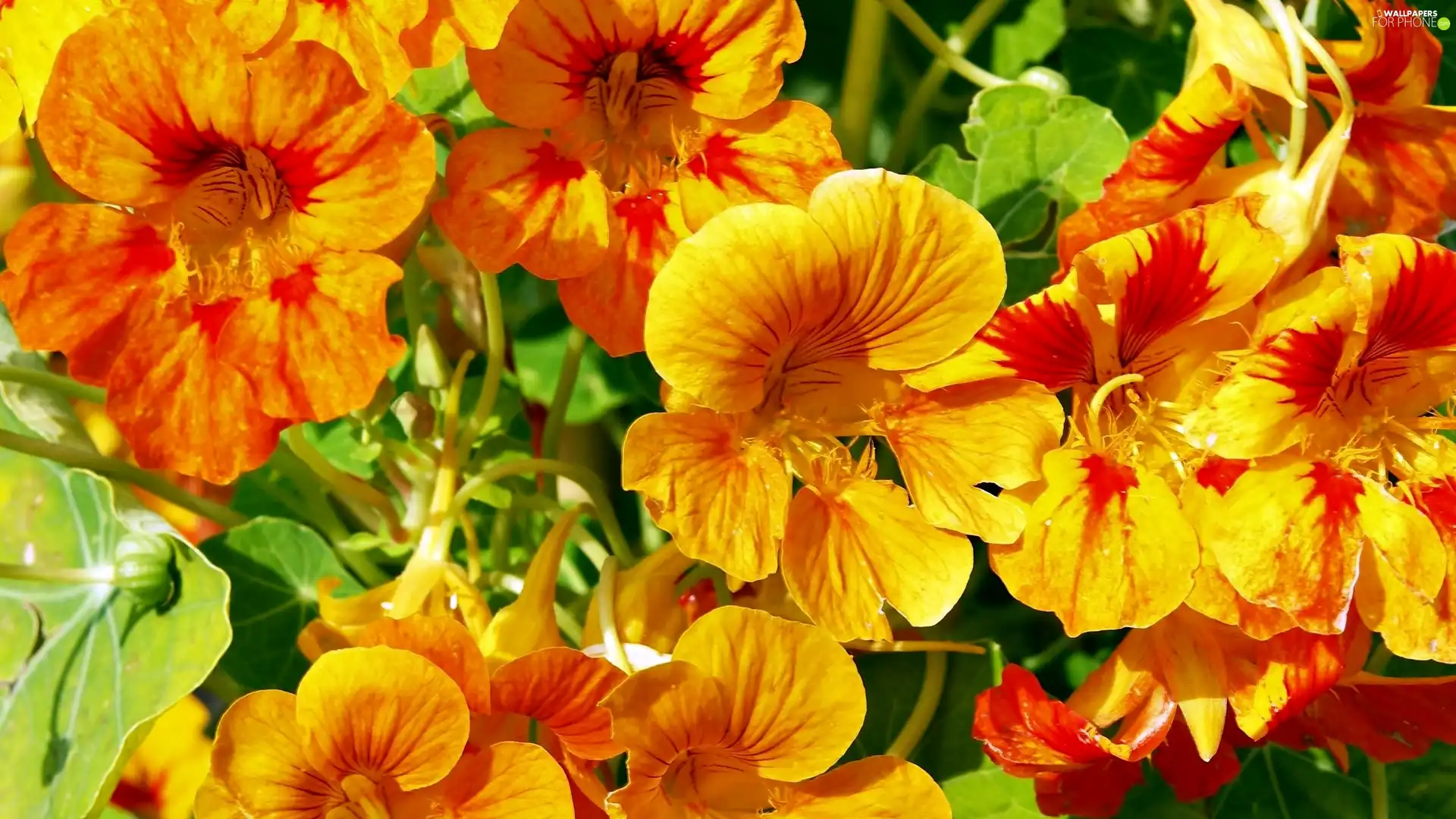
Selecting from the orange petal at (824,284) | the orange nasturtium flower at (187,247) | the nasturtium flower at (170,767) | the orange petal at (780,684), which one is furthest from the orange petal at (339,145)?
the nasturtium flower at (170,767)

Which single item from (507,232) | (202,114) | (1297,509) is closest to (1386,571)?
(1297,509)

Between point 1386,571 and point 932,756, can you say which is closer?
point 1386,571

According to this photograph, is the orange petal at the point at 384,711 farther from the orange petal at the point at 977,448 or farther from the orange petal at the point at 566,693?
the orange petal at the point at 977,448

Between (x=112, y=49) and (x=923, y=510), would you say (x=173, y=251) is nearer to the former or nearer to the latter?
(x=112, y=49)

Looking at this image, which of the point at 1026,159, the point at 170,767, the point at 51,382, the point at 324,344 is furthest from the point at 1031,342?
the point at 170,767

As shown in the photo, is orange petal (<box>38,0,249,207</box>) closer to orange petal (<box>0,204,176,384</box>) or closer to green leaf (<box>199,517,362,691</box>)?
orange petal (<box>0,204,176,384</box>)

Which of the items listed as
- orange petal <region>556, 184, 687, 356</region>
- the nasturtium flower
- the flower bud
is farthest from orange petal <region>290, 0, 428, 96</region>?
the nasturtium flower
